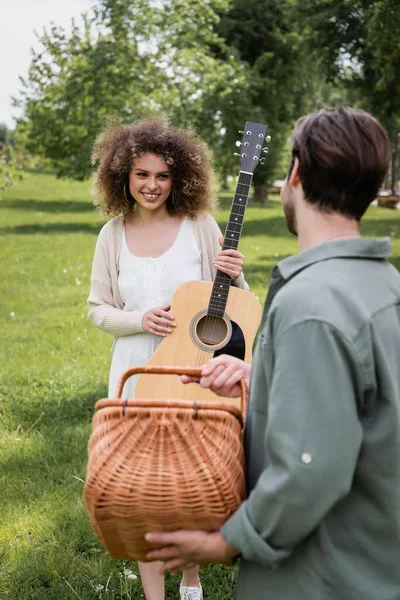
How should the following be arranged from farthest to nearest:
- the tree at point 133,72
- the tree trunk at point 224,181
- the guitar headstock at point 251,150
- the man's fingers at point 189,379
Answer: the tree trunk at point 224,181 → the tree at point 133,72 → the guitar headstock at point 251,150 → the man's fingers at point 189,379

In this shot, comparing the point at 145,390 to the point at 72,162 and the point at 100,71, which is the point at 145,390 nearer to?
the point at 100,71

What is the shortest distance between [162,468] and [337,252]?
0.62 meters

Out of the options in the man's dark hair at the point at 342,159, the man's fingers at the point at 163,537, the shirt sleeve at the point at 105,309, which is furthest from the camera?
the shirt sleeve at the point at 105,309

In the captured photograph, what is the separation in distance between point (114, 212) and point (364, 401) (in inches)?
101

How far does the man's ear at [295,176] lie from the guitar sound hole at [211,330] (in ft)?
6.14

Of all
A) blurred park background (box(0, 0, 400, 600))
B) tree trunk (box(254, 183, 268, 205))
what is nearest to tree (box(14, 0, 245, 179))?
blurred park background (box(0, 0, 400, 600))

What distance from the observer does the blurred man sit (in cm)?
155

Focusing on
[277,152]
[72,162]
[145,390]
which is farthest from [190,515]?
[277,152]

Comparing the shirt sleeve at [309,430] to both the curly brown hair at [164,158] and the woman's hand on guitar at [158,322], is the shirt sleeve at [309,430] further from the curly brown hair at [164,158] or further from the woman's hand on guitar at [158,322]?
the curly brown hair at [164,158]

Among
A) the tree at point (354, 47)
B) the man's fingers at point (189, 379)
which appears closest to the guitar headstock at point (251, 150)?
the man's fingers at point (189, 379)

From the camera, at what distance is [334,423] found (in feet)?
5.08

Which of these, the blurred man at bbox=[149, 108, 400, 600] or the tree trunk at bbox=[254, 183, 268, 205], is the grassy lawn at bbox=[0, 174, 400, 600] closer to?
the blurred man at bbox=[149, 108, 400, 600]

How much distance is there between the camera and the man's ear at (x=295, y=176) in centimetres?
175

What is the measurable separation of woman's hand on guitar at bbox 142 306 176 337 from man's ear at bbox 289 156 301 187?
1857mm
